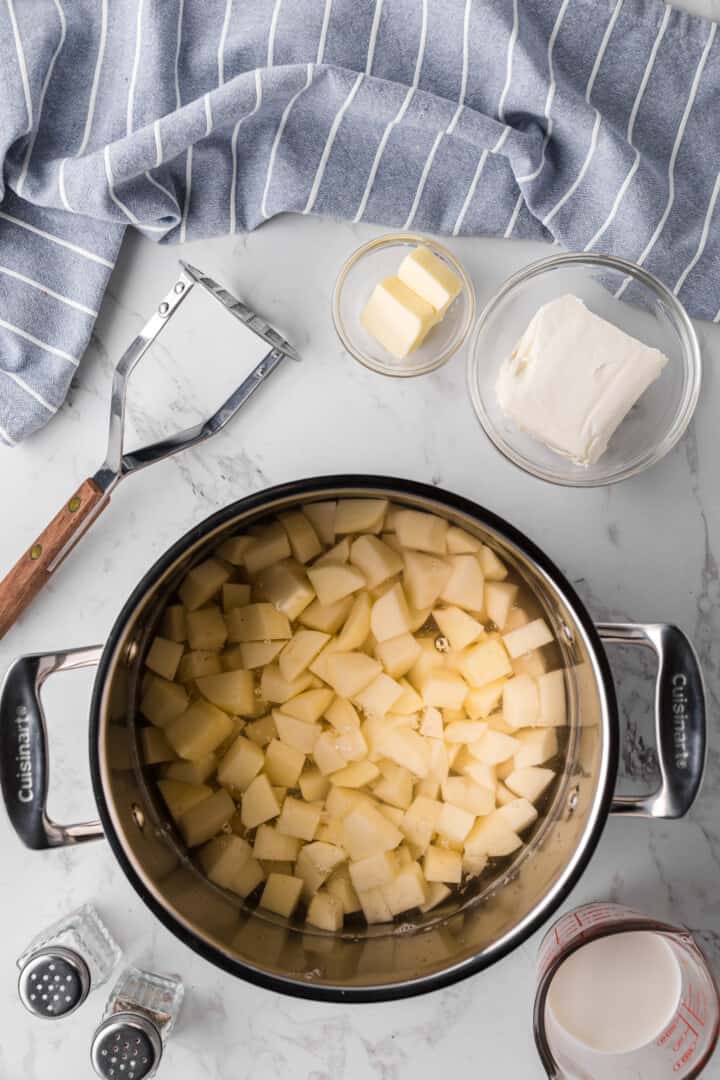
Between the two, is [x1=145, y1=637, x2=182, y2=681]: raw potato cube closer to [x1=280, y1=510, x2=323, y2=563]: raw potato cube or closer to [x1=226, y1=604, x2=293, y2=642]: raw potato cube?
[x1=226, y1=604, x2=293, y2=642]: raw potato cube

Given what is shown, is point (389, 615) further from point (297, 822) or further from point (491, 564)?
point (297, 822)

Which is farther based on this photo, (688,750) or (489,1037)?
(489,1037)

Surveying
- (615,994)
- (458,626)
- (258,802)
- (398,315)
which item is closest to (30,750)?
(258,802)

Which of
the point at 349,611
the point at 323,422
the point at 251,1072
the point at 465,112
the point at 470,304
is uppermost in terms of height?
the point at 465,112

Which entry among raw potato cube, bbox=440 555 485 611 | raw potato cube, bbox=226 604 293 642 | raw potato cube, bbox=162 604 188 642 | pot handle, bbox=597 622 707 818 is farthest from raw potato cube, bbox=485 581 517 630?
raw potato cube, bbox=162 604 188 642

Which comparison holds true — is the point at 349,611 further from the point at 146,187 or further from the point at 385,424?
the point at 146,187

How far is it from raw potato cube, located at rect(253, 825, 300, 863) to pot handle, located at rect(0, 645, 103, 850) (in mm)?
186

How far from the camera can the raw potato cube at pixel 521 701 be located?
3.48 ft

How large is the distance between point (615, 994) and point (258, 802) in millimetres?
473

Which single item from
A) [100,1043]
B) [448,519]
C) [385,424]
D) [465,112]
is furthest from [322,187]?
[100,1043]

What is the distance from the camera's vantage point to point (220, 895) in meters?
1.05

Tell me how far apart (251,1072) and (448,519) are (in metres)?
0.71

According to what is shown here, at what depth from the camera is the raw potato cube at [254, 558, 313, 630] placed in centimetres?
107

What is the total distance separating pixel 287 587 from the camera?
1077mm
